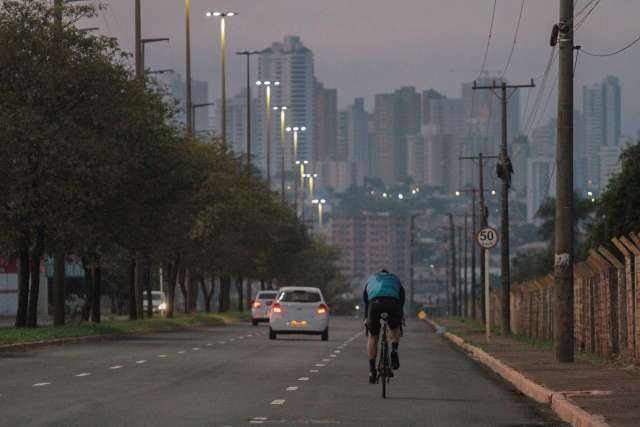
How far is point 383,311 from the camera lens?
82.9ft

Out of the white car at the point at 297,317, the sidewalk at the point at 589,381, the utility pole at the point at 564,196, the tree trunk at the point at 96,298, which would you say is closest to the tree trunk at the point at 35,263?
the white car at the point at 297,317

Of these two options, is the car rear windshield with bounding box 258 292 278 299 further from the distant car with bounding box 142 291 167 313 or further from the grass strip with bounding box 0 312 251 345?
the distant car with bounding box 142 291 167 313

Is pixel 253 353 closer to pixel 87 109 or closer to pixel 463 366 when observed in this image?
pixel 463 366

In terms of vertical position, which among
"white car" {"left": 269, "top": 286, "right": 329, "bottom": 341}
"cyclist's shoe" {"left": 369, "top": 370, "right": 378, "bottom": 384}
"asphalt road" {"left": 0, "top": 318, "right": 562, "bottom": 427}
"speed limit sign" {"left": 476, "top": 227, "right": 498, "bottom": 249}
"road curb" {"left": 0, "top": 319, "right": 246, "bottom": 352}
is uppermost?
"speed limit sign" {"left": 476, "top": 227, "right": 498, "bottom": 249}

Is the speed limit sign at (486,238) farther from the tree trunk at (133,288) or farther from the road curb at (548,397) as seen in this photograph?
the tree trunk at (133,288)

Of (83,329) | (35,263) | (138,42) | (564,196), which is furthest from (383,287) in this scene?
(138,42)

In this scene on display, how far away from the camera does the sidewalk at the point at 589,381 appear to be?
19469 millimetres

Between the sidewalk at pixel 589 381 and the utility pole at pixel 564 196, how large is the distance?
65 centimetres

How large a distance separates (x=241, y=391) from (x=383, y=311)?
2.40 metres

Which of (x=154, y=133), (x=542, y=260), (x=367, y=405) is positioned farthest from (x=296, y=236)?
(x=367, y=405)

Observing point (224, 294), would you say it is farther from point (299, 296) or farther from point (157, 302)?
point (299, 296)

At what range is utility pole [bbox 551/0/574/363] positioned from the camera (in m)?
31.7

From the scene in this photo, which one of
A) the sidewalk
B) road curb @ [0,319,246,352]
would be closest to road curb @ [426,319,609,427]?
the sidewalk

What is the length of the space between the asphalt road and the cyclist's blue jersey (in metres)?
1.45
